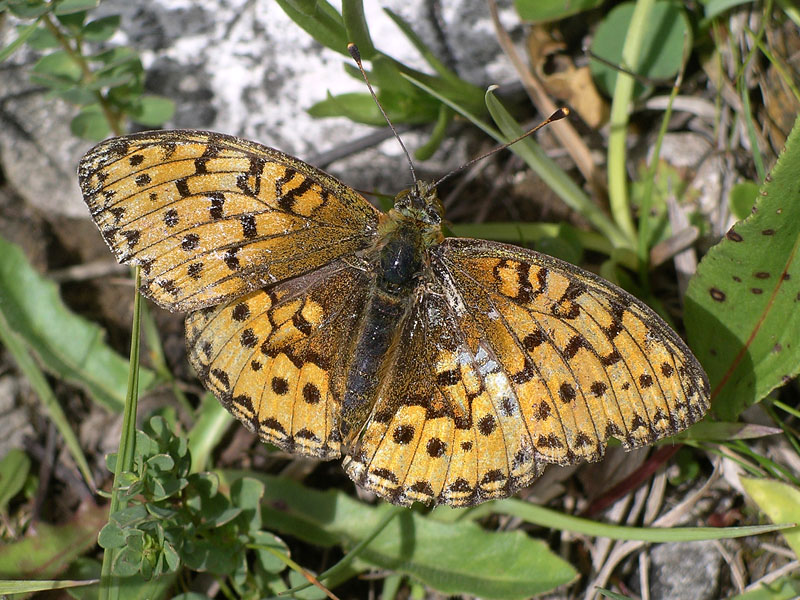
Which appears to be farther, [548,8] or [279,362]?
[548,8]

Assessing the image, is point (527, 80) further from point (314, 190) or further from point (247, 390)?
point (247, 390)

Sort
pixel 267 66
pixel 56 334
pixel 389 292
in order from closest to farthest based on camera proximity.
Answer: pixel 389 292 → pixel 56 334 → pixel 267 66

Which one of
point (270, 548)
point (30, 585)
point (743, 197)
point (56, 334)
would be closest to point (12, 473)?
point (56, 334)

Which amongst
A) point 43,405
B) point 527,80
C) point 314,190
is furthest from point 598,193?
point 43,405

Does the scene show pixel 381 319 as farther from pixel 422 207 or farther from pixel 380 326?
pixel 422 207

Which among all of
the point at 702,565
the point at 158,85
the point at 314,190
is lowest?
the point at 702,565
